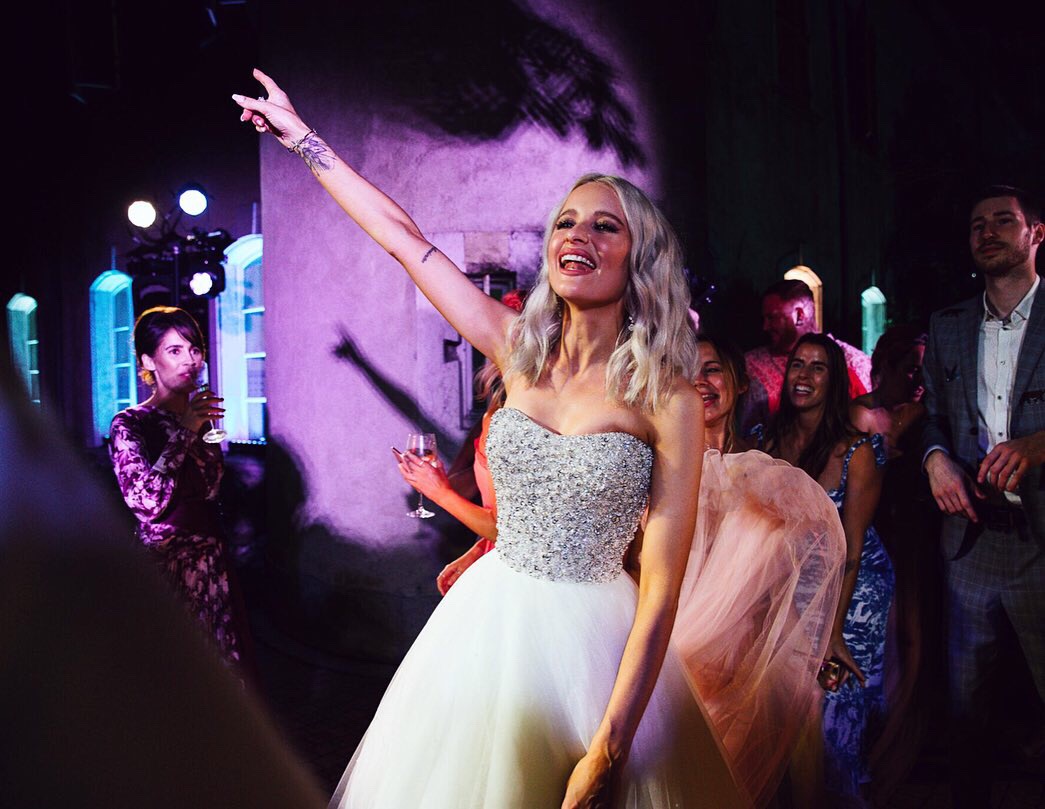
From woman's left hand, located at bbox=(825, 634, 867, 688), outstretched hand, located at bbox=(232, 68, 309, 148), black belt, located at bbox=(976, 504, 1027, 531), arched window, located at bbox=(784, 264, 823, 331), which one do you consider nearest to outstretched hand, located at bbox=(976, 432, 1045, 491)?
black belt, located at bbox=(976, 504, 1027, 531)

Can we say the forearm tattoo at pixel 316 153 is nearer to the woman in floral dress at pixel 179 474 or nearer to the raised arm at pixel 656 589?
the raised arm at pixel 656 589

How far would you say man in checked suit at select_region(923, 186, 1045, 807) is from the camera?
283 centimetres

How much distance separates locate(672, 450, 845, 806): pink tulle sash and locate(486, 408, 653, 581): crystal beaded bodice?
636mm

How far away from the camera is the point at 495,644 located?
1.67 meters

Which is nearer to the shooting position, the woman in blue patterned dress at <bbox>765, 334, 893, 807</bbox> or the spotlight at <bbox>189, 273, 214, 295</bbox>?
the woman in blue patterned dress at <bbox>765, 334, 893, 807</bbox>

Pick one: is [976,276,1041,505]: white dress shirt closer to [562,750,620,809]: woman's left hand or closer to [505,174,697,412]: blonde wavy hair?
[505,174,697,412]: blonde wavy hair

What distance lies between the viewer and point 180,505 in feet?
10.6

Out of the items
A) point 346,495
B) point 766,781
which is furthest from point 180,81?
point 766,781

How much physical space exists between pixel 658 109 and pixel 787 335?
2.00 metres

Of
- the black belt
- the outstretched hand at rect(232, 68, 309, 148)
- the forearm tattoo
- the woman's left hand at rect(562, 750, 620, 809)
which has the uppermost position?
the outstretched hand at rect(232, 68, 309, 148)

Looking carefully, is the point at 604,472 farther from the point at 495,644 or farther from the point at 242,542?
the point at 242,542

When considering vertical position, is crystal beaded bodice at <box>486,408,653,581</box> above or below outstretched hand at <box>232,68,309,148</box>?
below

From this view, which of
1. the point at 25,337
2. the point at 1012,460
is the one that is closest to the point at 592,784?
the point at 1012,460

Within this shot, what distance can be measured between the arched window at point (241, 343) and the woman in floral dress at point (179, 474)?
486cm
